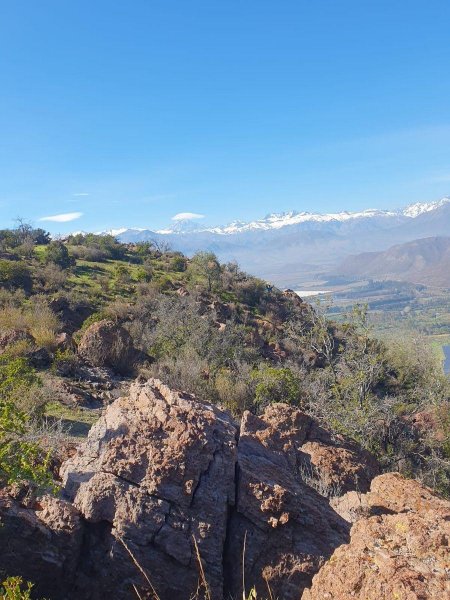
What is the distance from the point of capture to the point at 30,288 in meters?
24.5

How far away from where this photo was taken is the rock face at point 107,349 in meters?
13.8

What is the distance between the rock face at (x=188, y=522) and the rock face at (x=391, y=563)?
2 centimetres

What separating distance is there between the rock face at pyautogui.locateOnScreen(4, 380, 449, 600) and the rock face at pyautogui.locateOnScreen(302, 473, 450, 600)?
17mm

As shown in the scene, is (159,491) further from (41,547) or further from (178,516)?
(41,547)

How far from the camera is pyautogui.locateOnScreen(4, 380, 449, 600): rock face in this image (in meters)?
4.20

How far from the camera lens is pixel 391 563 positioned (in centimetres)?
334

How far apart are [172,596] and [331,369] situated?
1121 centimetres

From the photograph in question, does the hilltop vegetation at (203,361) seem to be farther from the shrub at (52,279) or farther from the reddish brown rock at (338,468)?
the reddish brown rock at (338,468)

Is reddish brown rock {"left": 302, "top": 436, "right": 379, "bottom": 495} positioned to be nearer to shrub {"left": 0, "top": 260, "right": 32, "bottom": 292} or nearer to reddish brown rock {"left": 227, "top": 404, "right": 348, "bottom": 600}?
reddish brown rock {"left": 227, "top": 404, "right": 348, "bottom": 600}

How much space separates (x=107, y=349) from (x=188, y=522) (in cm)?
1000

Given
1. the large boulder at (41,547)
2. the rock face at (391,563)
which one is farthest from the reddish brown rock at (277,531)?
the large boulder at (41,547)

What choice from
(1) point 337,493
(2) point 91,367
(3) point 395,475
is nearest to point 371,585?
(3) point 395,475

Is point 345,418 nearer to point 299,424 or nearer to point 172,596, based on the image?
point 299,424

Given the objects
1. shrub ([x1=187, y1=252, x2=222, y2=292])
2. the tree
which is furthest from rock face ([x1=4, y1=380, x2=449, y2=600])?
the tree
